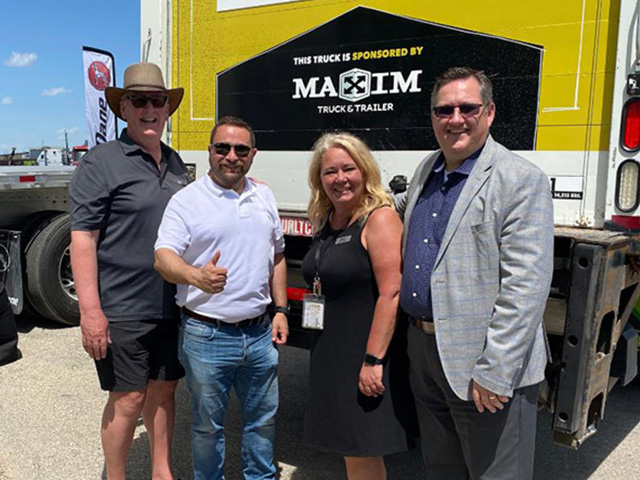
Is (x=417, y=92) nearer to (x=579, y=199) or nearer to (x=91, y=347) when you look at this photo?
(x=579, y=199)

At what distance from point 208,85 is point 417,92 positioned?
1.52m

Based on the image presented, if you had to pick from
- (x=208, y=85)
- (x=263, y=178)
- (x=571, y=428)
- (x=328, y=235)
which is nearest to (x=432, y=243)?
(x=328, y=235)

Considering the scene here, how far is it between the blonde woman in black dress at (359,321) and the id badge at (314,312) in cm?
2

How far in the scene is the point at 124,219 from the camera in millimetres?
2590

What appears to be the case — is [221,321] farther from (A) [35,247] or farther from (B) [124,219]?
(A) [35,247]

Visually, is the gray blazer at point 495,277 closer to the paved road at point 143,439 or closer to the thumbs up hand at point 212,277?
the thumbs up hand at point 212,277

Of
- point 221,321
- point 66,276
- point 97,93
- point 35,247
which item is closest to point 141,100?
point 221,321

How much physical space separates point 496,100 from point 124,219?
182cm

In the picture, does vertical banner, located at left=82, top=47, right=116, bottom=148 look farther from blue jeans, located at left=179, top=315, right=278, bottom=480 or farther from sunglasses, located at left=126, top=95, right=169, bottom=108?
blue jeans, located at left=179, top=315, right=278, bottom=480

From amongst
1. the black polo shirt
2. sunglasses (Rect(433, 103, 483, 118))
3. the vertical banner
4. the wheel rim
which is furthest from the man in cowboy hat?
the vertical banner

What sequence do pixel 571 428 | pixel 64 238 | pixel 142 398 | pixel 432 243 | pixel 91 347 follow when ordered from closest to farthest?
pixel 432 243
pixel 571 428
pixel 91 347
pixel 142 398
pixel 64 238

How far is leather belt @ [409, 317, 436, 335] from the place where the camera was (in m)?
2.12

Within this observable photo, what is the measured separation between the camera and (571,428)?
7.77 ft

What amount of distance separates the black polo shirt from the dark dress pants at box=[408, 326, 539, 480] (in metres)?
1.16
